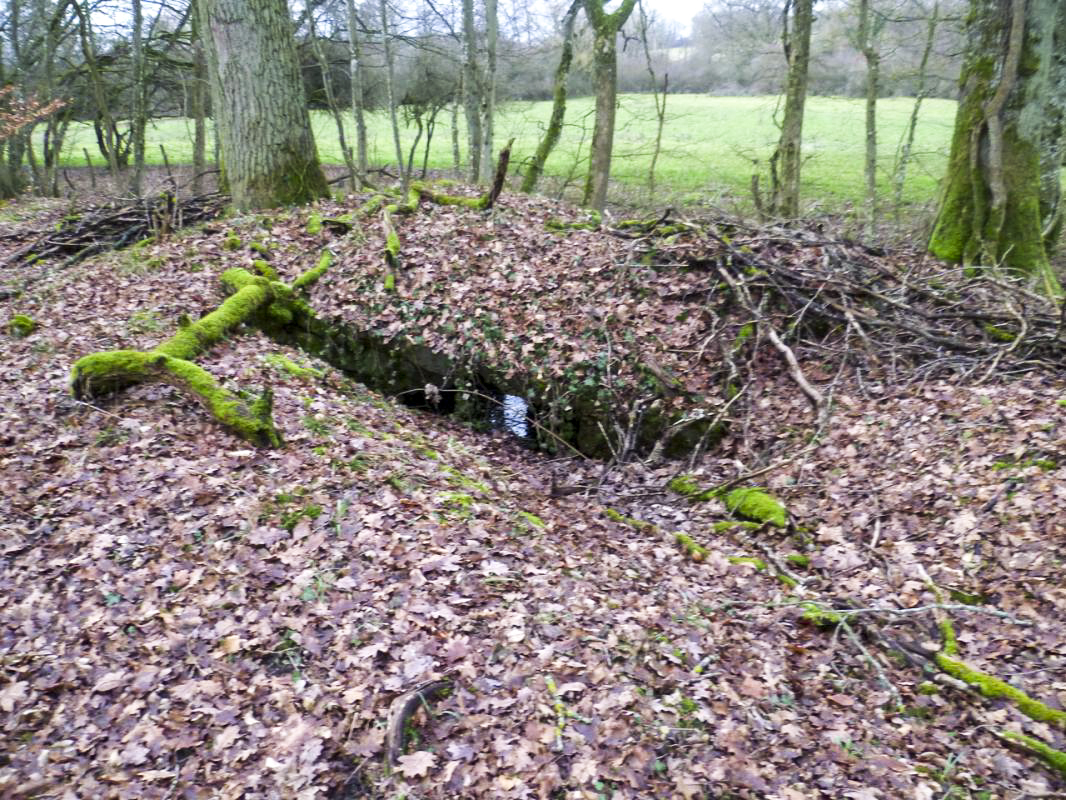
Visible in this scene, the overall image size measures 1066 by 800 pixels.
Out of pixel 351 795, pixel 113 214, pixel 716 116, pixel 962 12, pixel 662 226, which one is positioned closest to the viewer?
pixel 351 795

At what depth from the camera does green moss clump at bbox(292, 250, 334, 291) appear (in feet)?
29.2

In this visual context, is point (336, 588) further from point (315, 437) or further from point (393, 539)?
point (315, 437)

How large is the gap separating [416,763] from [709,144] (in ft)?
94.9

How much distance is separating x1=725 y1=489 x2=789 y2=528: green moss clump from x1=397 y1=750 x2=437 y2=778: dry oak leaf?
3.84 meters

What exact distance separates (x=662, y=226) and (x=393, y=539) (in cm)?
663

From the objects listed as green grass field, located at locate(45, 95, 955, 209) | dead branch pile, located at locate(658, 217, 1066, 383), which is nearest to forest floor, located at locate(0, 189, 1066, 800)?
dead branch pile, located at locate(658, 217, 1066, 383)

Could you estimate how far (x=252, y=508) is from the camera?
15.8ft

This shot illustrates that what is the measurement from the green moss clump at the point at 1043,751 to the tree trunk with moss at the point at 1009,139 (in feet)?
22.8

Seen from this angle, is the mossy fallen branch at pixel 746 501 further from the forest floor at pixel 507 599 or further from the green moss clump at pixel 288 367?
the green moss clump at pixel 288 367

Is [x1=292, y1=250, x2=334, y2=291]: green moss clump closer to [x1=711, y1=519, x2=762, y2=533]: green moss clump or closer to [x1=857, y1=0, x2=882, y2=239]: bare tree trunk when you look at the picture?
[x1=711, y1=519, x2=762, y2=533]: green moss clump

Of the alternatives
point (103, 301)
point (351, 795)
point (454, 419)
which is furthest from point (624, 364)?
point (103, 301)

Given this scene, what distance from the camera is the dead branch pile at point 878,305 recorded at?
23.7ft

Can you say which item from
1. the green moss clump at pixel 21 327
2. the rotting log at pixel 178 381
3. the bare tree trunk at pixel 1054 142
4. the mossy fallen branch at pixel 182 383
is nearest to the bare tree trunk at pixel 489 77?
the bare tree trunk at pixel 1054 142

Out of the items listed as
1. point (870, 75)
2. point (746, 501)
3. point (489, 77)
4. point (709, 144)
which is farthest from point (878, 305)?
point (709, 144)
